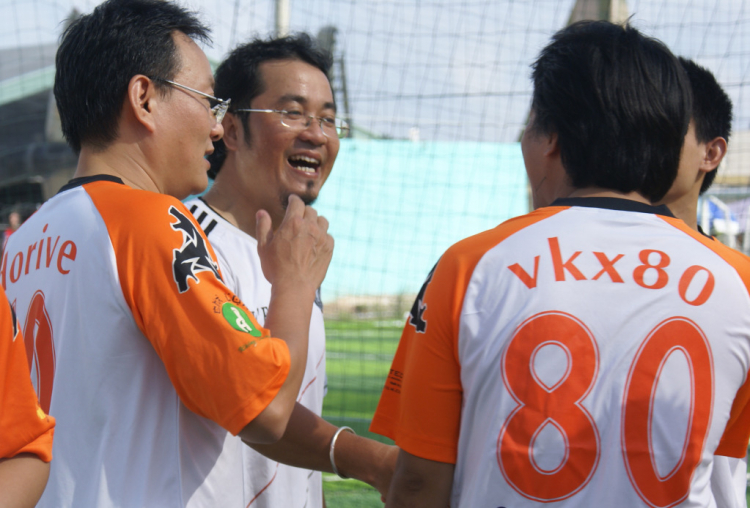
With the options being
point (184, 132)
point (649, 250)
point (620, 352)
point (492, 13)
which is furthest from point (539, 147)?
point (492, 13)

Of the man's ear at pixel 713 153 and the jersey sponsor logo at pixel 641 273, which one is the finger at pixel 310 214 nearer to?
the jersey sponsor logo at pixel 641 273

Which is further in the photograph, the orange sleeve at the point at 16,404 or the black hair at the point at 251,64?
the black hair at the point at 251,64

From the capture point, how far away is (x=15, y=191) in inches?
413

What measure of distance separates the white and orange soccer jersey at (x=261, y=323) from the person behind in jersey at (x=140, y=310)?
0.45 metres

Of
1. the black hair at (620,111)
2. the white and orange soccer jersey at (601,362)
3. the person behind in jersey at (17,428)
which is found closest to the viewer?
the person behind in jersey at (17,428)

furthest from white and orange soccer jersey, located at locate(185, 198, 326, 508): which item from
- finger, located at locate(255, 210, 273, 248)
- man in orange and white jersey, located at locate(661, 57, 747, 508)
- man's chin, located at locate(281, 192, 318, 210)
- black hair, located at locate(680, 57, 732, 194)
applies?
black hair, located at locate(680, 57, 732, 194)

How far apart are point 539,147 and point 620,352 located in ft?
1.64

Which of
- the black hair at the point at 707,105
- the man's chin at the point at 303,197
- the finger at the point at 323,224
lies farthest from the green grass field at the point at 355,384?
the finger at the point at 323,224

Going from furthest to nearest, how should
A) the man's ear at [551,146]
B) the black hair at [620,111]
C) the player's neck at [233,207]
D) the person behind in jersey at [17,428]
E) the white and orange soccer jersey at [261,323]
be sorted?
1. the player's neck at [233,207]
2. the white and orange soccer jersey at [261,323]
3. the man's ear at [551,146]
4. the black hair at [620,111]
5. the person behind in jersey at [17,428]

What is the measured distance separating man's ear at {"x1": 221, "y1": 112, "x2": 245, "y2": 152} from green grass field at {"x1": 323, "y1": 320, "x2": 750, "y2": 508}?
9.67ft

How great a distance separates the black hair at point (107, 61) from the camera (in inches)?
60.1

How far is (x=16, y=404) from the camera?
1.01m

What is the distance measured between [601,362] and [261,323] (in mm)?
1098

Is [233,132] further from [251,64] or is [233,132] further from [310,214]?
[310,214]
